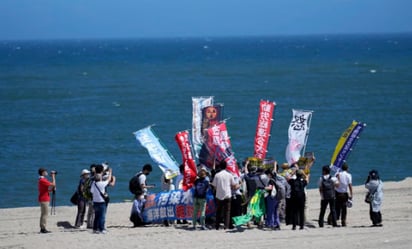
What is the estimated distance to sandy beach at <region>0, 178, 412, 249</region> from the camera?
15.7 m

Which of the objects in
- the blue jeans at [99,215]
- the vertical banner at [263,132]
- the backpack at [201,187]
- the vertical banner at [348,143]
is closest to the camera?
the blue jeans at [99,215]

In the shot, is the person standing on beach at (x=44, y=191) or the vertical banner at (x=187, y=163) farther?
the vertical banner at (x=187, y=163)

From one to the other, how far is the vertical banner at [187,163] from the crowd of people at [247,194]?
8.1 inches

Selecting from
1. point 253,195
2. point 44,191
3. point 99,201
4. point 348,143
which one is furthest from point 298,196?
point 44,191

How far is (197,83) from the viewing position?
74.9 meters

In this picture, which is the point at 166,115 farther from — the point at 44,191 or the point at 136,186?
the point at 44,191

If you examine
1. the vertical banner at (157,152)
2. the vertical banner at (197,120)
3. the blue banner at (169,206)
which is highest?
the vertical banner at (197,120)

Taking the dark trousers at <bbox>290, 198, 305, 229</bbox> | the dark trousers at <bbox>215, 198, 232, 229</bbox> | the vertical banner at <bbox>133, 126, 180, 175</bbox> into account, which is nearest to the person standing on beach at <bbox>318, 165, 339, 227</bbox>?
the dark trousers at <bbox>290, 198, 305, 229</bbox>

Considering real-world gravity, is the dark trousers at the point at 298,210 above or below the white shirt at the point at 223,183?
below

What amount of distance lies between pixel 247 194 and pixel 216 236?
1139mm

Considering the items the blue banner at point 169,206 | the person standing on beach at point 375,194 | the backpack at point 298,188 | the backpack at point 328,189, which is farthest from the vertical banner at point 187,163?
the person standing on beach at point 375,194

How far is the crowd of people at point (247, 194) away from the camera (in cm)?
1672

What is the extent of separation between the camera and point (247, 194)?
1703cm

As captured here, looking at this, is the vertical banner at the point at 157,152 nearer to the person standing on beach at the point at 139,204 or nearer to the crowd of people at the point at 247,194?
the person standing on beach at the point at 139,204
